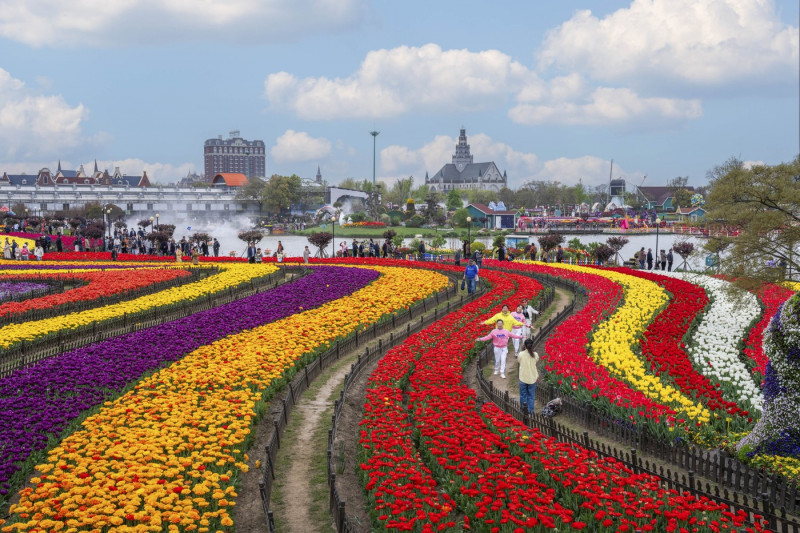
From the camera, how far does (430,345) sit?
18766 millimetres

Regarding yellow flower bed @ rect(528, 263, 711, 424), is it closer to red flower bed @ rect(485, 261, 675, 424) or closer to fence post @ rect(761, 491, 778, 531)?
red flower bed @ rect(485, 261, 675, 424)

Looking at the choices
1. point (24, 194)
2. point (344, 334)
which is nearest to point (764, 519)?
point (344, 334)

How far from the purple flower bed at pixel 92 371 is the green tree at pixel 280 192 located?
10109 cm

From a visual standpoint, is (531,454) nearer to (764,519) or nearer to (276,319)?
(764,519)

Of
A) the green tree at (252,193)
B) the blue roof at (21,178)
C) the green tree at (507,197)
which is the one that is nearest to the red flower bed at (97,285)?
the green tree at (252,193)

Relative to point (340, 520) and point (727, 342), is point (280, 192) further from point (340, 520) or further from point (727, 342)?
point (340, 520)

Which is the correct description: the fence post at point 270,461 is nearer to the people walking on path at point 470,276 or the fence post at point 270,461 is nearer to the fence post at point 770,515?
the fence post at point 770,515

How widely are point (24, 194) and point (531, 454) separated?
122165mm

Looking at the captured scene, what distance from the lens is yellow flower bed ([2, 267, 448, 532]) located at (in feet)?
28.5

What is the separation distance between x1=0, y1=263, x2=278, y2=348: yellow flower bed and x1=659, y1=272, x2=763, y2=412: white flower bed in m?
17.3

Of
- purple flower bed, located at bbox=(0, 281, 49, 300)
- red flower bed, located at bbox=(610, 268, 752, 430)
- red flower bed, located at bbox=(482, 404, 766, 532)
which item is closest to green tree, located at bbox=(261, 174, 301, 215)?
purple flower bed, located at bbox=(0, 281, 49, 300)

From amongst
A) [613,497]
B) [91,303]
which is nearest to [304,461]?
[613,497]

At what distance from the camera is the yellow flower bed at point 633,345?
13133mm

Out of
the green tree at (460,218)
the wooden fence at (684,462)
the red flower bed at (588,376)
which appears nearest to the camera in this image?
the wooden fence at (684,462)
